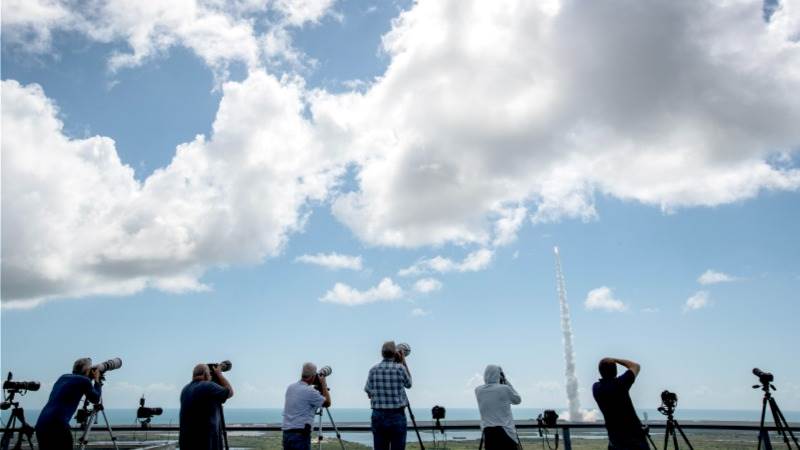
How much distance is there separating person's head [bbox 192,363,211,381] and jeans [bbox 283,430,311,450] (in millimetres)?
1247

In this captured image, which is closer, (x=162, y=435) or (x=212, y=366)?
(x=212, y=366)

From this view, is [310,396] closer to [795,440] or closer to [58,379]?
[58,379]

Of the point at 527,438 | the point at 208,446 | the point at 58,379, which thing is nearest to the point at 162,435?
the point at 58,379

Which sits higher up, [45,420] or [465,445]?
[45,420]

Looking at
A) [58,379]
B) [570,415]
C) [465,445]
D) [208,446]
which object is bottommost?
[570,415]

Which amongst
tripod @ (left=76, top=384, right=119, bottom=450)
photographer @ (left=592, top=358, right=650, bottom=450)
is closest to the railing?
tripod @ (left=76, top=384, right=119, bottom=450)

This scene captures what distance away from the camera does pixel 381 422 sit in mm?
6719

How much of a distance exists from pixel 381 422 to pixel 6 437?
5.37 meters

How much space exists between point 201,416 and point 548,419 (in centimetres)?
454

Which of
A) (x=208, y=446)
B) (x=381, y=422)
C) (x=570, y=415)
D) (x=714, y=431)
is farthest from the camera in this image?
(x=570, y=415)

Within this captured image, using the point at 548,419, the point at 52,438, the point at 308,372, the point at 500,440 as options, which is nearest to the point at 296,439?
the point at 308,372

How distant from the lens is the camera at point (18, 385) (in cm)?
773

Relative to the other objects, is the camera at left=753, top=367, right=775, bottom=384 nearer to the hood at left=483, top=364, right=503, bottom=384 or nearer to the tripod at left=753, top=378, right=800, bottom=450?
the tripod at left=753, top=378, right=800, bottom=450

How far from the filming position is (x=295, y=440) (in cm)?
651
